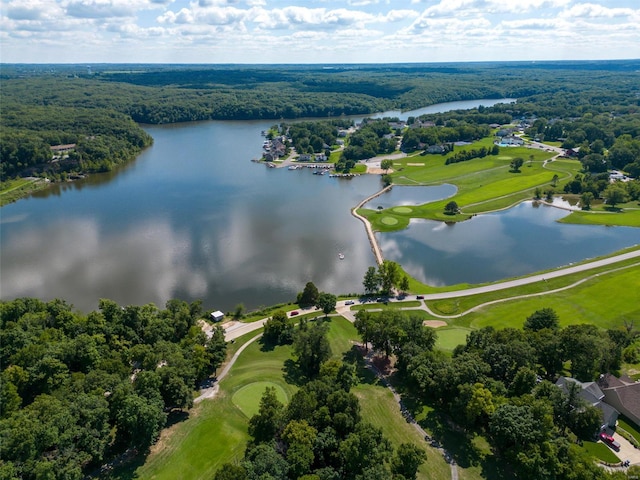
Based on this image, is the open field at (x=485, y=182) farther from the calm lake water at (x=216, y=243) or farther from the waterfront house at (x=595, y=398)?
the waterfront house at (x=595, y=398)

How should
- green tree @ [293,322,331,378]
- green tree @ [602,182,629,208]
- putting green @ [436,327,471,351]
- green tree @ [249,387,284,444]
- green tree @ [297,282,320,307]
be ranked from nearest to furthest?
green tree @ [249,387,284,444]
green tree @ [293,322,331,378]
putting green @ [436,327,471,351]
green tree @ [297,282,320,307]
green tree @ [602,182,629,208]

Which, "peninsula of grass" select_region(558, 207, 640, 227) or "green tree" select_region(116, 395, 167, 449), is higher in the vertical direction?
"green tree" select_region(116, 395, 167, 449)

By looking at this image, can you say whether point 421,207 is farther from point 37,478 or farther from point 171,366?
point 37,478

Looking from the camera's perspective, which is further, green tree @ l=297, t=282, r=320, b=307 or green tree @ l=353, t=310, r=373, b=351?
green tree @ l=297, t=282, r=320, b=307

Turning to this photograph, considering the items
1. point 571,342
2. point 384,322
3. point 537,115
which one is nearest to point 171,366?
point 384,322

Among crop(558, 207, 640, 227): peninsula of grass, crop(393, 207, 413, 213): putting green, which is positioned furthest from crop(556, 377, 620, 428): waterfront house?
crop(558, 207, 640, 227): peninsula of grass

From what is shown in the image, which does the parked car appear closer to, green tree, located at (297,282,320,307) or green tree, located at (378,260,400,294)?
green tree, located at (378,260,400,294)
